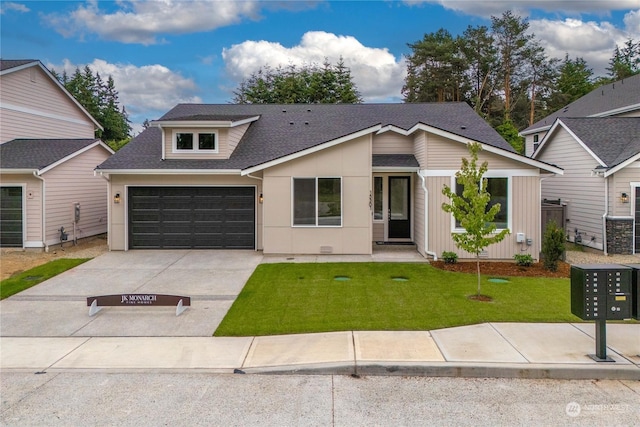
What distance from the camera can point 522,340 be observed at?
6582 mm

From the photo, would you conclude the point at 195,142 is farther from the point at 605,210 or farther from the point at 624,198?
the point at 624,198

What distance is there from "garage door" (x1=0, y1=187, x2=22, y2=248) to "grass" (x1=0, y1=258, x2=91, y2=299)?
2.98 meters

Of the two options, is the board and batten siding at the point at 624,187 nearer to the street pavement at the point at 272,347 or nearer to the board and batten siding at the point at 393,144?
the board and batten siding at the point at 393,144

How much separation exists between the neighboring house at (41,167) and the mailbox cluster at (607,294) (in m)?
15.4

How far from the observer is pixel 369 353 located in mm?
6152

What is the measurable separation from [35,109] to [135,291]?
14.1m

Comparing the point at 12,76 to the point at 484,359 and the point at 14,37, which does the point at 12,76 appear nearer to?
the point at 14,37

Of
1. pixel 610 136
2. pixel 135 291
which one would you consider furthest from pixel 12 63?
pixel 610 136

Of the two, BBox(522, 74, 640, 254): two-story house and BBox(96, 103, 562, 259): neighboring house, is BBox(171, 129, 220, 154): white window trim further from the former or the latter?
BBox(522, 74, 640, 254): two-story house

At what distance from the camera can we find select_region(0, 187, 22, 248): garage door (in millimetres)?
15039

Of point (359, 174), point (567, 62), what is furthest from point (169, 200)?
point (567, 62)

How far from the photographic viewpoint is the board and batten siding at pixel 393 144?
582 inches

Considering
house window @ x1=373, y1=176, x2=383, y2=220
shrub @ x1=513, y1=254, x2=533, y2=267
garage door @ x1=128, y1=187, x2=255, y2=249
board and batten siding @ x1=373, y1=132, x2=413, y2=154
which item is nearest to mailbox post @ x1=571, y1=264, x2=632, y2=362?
shrub @ x1=513, y1=254, x2=533, y2=267

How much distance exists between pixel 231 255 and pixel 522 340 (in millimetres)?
9447
